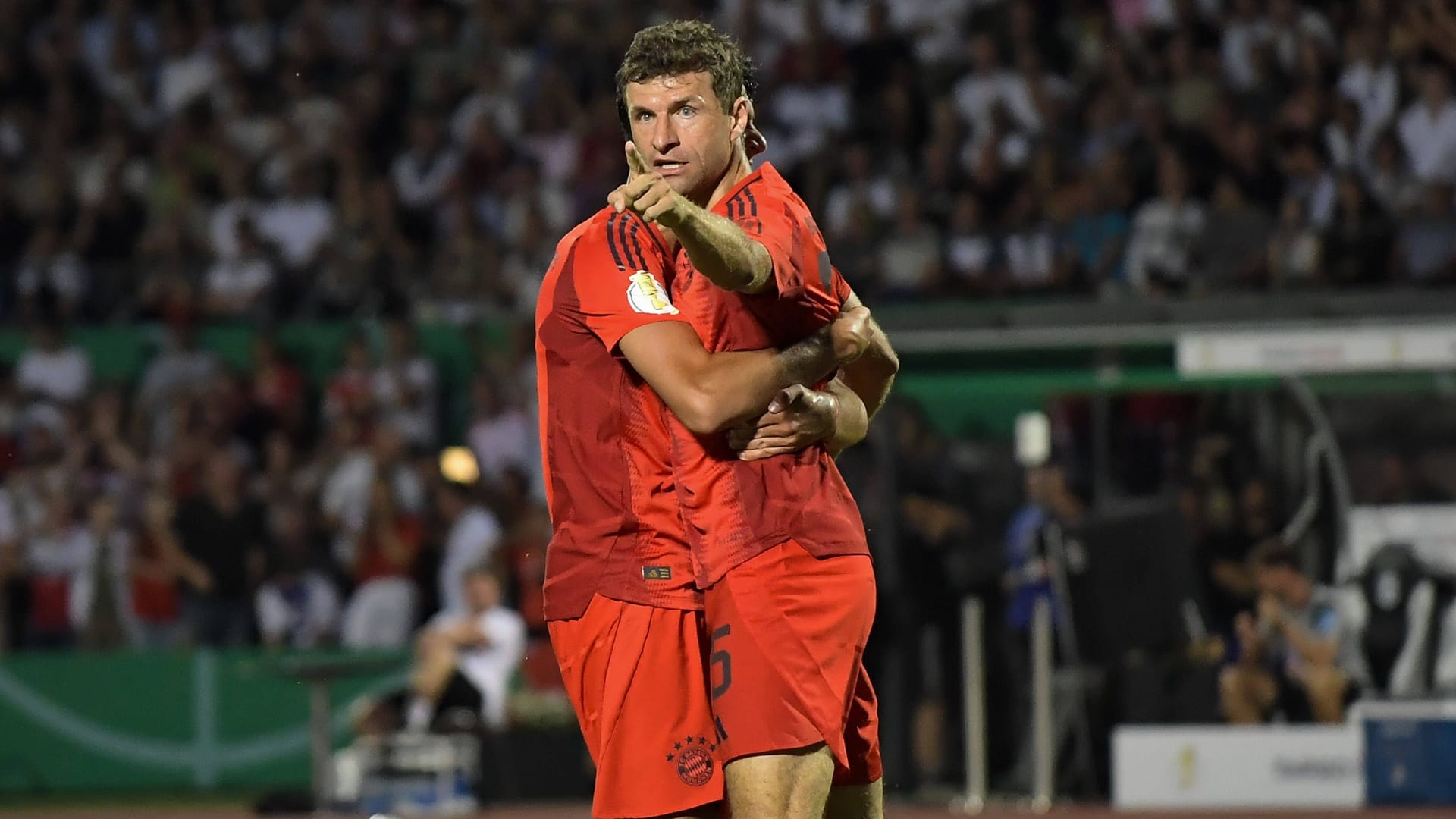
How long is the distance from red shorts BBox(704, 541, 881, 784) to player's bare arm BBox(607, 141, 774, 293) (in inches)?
22.7

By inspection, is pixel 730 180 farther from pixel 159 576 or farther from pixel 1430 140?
pixel 159 576

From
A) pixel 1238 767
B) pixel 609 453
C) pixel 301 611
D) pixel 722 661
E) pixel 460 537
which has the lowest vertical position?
pixel 1238 767

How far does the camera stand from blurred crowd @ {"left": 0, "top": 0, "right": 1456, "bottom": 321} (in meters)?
13.9

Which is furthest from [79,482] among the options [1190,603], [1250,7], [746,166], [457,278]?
[746,166]

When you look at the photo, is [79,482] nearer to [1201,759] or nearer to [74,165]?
[74,165]

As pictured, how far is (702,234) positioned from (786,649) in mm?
842

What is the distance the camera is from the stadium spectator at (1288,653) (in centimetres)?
1158

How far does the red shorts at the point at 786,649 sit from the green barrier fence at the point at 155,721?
10.3 metres

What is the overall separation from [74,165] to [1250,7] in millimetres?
9626

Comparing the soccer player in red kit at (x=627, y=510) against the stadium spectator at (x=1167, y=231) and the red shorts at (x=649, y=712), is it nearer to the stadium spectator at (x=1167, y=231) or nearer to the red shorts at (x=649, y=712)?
the red shorts at (x=649, y=712)

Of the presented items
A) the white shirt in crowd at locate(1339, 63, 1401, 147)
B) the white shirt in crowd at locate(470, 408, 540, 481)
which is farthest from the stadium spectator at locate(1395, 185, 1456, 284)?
the white shirt in crowd at locate(470, 408, 540, 481)

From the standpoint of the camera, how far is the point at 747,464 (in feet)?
13.6

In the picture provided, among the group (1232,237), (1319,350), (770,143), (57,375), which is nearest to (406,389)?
(57,375)

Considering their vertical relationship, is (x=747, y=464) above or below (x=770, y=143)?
below
